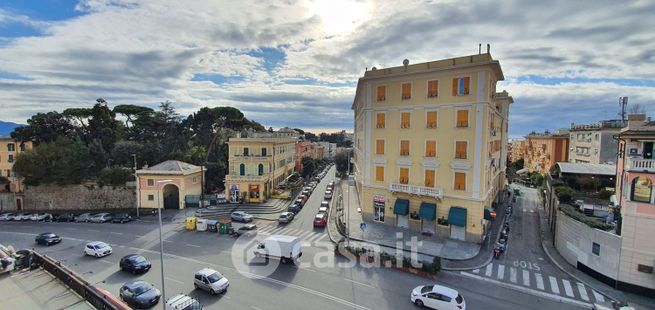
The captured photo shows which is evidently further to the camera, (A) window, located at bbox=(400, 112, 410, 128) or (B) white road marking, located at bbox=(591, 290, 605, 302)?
(A) window, located at bbox=(400, 112, 410, 128)

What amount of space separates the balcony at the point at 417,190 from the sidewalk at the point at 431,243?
399 centimetres

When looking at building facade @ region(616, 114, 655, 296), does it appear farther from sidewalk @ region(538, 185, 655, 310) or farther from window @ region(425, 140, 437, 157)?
window @ region(425, 140, 437, 157)

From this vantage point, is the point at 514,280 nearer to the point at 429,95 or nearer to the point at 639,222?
the point at 639,222

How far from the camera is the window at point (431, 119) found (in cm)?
2758

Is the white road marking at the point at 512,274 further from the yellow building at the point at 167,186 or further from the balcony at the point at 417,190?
the yellow building at the point at 167,186

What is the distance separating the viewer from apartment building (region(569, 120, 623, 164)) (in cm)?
4547

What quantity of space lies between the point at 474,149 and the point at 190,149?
48.0 metres

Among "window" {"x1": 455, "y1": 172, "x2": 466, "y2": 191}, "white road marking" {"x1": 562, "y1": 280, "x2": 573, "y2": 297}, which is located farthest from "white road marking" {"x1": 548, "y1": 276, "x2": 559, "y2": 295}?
"window" {"x1": 455, "y1": 172, "x2": 466, "y2": 191}

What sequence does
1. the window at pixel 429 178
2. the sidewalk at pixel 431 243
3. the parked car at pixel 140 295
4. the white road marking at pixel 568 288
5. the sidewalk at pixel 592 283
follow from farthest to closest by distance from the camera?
the window at pixel 429 178
the sidewalk at pixel 431 243
the white road marking at pixel 568 288
the sidewalk at pixel 592 283
the parked car at pixel 140 295

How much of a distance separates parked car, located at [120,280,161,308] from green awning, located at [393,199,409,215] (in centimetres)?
2077

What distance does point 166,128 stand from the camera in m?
59.6

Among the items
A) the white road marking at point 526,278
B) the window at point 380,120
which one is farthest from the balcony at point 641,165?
the window at point 380,120

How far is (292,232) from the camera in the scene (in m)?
31.7

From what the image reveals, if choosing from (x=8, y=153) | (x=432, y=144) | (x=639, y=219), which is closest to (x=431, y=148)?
(x=432, y=144)
